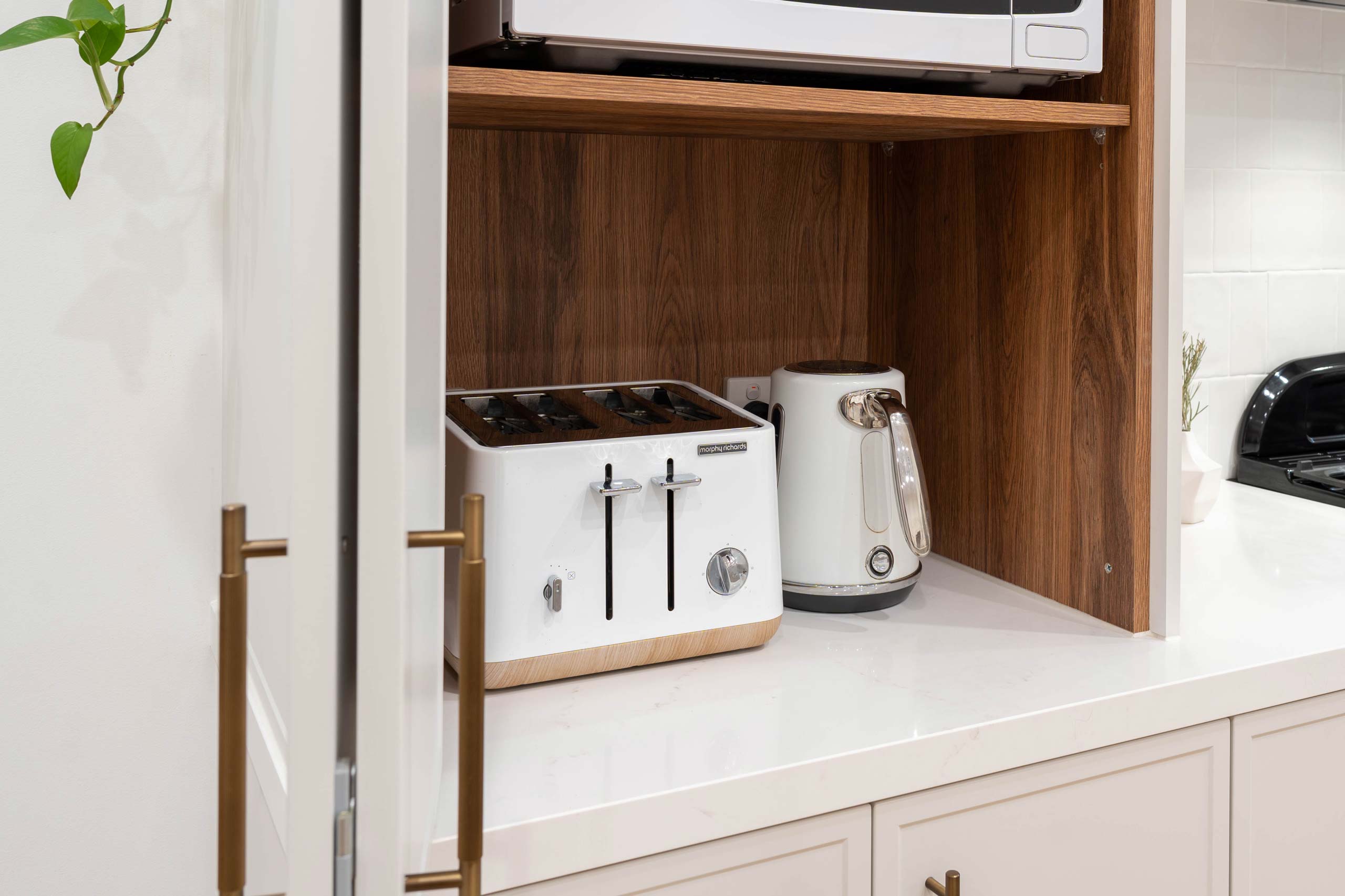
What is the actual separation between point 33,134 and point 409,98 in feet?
2.76

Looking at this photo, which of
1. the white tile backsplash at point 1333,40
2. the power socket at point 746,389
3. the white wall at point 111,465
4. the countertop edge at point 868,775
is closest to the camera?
the countertop edge at point 868,775

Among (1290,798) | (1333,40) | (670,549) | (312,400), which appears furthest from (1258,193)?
(312,400)

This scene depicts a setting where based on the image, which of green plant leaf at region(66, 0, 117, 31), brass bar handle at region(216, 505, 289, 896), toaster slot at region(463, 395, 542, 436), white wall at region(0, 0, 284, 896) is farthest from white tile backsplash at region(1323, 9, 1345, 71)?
brass bar handle at region(216, 505, 289, 896)

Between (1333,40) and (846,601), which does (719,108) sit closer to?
(846,601)

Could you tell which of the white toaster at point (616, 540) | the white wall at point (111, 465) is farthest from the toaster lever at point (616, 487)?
the white wall at point (111, 465)

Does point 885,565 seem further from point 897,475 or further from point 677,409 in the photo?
point 677,409

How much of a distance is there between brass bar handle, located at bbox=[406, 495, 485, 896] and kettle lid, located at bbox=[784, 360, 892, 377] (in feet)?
2.21

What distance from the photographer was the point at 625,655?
939mm

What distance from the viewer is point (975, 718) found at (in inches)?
33.2

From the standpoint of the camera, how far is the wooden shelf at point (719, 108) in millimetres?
779

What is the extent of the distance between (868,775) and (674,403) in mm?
470

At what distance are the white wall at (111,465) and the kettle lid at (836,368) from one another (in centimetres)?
62

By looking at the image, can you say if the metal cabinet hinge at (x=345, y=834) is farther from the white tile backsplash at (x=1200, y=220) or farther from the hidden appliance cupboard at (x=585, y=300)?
the white tile backsplash at (x=1200, y=220)

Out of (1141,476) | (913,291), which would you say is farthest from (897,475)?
(913,291)
